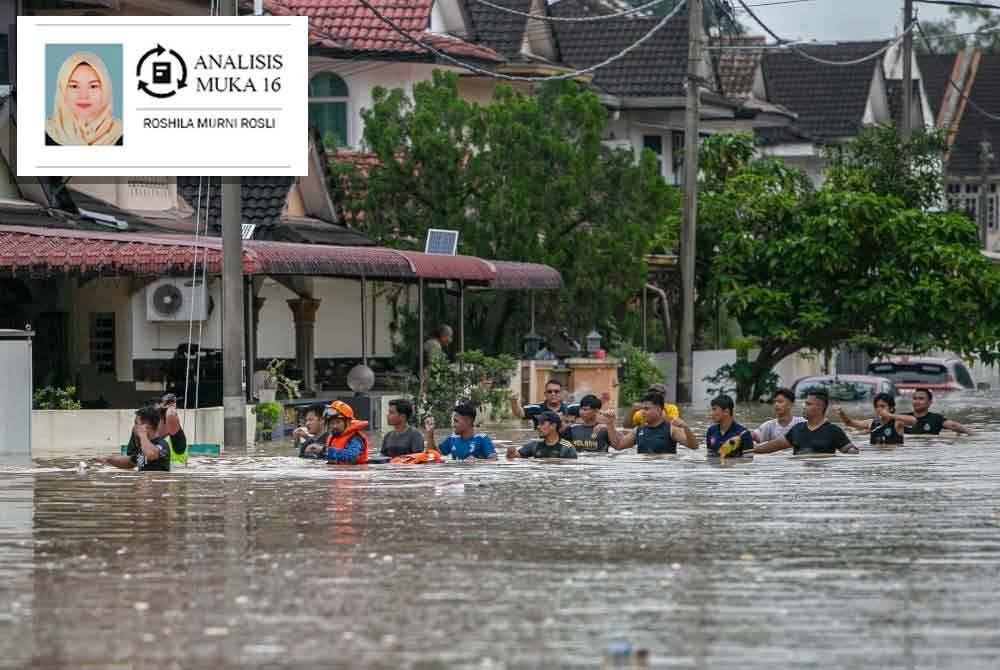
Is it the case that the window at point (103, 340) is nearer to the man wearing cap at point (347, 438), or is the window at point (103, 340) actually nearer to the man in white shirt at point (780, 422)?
the man wearing cap at point (347, 438)

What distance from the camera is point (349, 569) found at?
14.1 m

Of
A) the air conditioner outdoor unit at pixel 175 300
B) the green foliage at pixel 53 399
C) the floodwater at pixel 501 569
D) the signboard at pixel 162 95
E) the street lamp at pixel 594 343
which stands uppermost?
the signboard at pixel 162 95

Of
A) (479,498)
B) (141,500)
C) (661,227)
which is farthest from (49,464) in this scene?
(661,227)

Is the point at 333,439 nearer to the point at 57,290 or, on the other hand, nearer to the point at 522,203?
the point at 57,290

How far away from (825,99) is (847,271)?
93.8ft

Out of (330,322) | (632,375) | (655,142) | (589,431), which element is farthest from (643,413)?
(655,142)

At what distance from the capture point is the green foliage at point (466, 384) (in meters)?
34.5

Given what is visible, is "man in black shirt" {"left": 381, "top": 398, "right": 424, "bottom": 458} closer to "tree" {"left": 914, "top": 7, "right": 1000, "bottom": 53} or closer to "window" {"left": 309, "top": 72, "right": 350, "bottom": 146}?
"window" {"left": 309, "top": 72, "right": 350, "bottom": 146}

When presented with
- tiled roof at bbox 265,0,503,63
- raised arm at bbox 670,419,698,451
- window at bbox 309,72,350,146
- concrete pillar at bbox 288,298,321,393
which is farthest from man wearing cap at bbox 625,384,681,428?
window at bbox 309,72,350,146

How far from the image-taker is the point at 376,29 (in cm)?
4547

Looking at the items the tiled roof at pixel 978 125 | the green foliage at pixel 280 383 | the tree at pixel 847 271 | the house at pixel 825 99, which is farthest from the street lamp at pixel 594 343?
the tiled roof at pixel 978 125

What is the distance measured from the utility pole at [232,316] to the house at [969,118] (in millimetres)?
54916

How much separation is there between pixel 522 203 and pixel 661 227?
6.65 metres

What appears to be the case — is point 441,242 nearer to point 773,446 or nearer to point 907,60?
point 773,446
